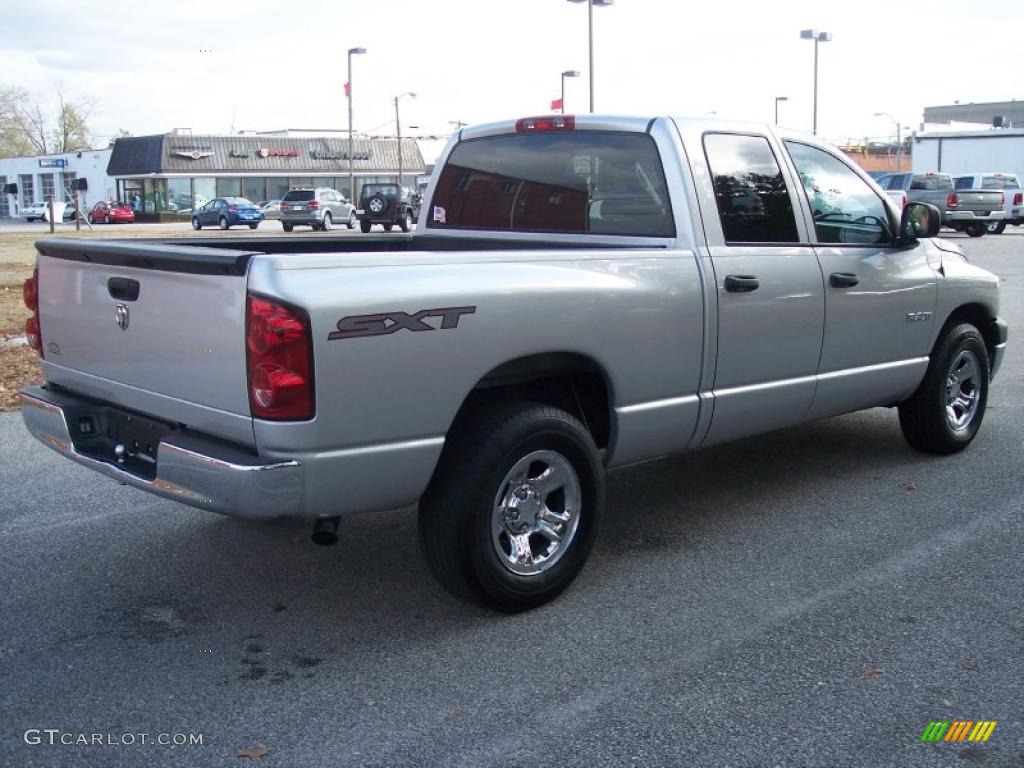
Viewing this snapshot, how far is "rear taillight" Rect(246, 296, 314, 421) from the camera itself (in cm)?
353

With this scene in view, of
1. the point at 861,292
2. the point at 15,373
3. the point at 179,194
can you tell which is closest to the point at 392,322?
the point at 861,292

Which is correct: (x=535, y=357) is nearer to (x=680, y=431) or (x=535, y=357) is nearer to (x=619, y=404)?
(x=619, y=404)

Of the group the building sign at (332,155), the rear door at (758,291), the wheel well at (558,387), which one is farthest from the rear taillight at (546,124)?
the building sign at (332,155)

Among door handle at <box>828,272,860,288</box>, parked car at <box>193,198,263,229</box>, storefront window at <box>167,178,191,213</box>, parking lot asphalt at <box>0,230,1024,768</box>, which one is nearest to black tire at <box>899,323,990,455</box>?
parking lot asphalt at <box>0,230,1024,768</box>

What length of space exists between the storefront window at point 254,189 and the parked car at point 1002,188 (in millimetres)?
46311

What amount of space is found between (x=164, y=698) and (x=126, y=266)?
1.56 m

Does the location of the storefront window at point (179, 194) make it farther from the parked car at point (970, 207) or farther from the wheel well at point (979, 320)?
the wheel well at point (979, 320)

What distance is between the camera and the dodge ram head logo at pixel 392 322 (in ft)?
11.9

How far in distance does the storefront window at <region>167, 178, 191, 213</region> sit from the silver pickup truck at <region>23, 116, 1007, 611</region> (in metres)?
66.0

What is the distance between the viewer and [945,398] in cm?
643

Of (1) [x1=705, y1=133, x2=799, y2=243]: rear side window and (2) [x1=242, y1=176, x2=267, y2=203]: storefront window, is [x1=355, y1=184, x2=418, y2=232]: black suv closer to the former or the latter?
(2) [x1=242, y1=176, x2=267, y2=203]: storefront window

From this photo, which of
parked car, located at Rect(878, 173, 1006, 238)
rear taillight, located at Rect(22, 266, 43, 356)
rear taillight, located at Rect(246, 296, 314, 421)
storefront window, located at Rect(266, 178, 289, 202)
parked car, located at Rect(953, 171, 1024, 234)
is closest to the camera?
rear taillight, located at Rect(246, 296, 314, 421)

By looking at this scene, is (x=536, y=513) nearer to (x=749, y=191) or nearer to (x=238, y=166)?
(x=749, y=191)

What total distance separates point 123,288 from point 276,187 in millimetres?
69617
